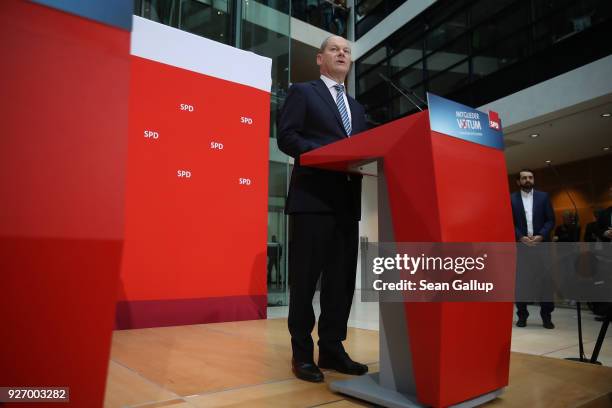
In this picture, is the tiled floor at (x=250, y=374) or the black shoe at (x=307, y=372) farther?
the black shoe at (x=307, y=372)

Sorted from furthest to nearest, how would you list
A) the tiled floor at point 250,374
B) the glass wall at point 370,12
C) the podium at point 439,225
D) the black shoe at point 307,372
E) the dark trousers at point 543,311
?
the glass wall at point 370,12, the dark trousers at point 543,311, the black shoe at point 307,372, the tiled floor at point 250,374, the podium at point 439,225

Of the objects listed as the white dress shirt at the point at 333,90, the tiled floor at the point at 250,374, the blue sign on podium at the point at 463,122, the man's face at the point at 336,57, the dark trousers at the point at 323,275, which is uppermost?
the man's face at the point at 336,57

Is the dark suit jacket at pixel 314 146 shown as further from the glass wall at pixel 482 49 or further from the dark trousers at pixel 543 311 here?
the glass wall at pixel 482 49

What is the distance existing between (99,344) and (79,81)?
1.34 feet

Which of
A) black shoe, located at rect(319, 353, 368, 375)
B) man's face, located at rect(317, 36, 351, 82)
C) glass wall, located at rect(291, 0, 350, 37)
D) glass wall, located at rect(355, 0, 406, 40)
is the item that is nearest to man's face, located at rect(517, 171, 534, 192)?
man's face, located at rect(317, 36, 351, 82)

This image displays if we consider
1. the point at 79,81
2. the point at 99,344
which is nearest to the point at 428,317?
the point at 99,344

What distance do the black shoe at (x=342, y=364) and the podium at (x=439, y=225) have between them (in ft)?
0.80

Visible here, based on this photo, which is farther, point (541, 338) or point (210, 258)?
point (210, 258)

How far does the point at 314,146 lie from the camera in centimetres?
169

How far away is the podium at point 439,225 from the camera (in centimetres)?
120

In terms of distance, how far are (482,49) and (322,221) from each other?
652 centimetres

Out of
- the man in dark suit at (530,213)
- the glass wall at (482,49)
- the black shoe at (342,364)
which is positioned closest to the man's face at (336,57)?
the black shoe at (342,364)

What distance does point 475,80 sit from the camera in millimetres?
6941

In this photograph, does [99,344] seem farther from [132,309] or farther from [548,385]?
[132,309]
